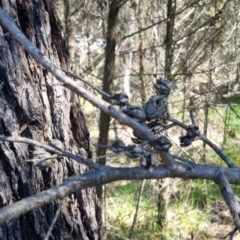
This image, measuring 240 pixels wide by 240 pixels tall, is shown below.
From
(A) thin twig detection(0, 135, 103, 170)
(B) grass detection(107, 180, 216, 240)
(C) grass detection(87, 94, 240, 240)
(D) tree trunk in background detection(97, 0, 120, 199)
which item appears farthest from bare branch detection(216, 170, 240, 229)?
(C) grass detection(87, 94, 240, 240)

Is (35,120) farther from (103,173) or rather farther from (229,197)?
(229,197)

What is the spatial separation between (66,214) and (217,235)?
9.61 ft

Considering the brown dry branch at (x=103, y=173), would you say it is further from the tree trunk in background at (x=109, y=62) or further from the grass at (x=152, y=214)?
the grass at (x=152, y=214)

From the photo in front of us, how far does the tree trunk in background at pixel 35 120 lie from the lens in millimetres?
1363

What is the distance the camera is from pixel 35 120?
1407mm

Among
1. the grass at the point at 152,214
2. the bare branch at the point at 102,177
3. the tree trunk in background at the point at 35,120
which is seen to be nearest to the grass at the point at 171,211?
the grass at the point at 152,214

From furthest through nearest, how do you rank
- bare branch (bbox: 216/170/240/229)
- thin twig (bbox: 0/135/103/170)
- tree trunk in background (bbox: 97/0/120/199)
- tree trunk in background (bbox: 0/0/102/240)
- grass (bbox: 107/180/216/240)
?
1. grass (bbox: 107/180/216/240)
2. tree trunk in background (bbox: 97/0/120/199)
3. tree trunk in background (bbox: 0/0/102/240)
4. thin twig (bbox: 0/135/103/170)
5. bare branch (bbox: 216/170/240/229)

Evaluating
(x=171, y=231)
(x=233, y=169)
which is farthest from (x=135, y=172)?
(x=171, y=231)

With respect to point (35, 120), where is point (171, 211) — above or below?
below

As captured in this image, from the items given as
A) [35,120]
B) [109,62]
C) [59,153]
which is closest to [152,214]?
[109,62]

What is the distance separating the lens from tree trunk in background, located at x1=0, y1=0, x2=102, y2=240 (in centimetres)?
136

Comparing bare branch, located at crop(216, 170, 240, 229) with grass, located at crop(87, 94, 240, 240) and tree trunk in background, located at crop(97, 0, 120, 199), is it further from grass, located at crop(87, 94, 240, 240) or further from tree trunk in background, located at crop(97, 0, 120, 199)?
grass, located at crop(87, 94, 240, 240)

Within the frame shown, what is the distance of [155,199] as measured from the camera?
4.28 metres

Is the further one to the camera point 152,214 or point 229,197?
point 152,214
